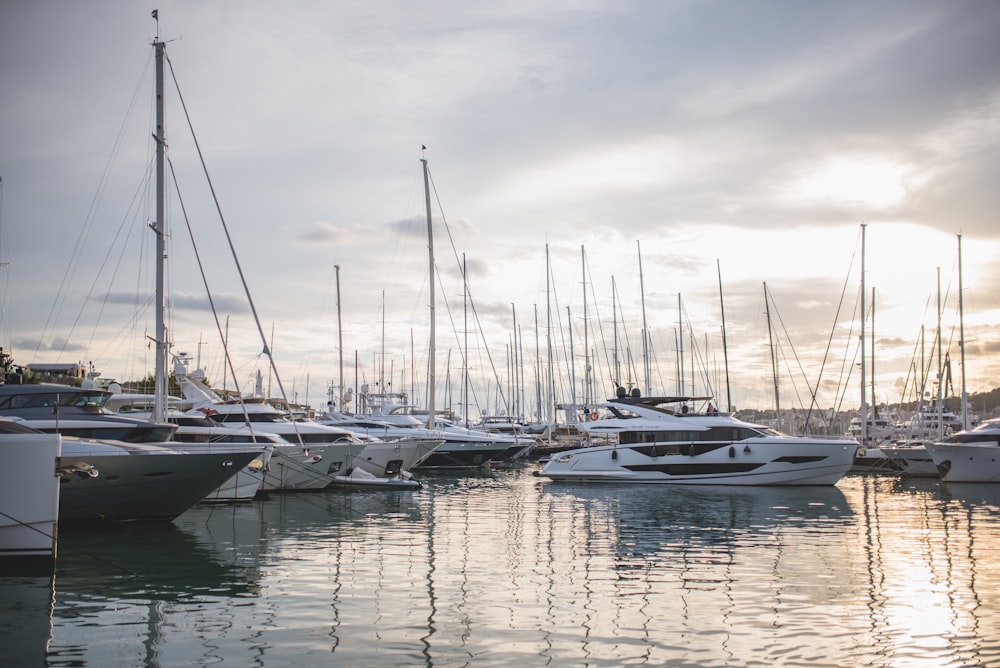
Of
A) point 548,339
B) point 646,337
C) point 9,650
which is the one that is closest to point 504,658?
point 9,650

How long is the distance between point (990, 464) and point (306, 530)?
32.8 meters

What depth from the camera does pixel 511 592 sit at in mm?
14602

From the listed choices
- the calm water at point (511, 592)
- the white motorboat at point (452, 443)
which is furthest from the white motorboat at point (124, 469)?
the white motorboat at point (452, 443)

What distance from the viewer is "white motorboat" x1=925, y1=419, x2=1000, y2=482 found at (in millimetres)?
41750

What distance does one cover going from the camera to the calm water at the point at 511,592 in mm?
10992

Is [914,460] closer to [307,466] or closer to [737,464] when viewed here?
[737,464]

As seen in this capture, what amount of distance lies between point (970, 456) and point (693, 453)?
1323 centimetres

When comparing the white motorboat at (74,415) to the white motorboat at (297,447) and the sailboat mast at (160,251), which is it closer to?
the sailboat mast at (160,251)

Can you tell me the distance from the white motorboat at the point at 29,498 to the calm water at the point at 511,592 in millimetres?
656

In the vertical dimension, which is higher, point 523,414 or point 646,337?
point 646,337

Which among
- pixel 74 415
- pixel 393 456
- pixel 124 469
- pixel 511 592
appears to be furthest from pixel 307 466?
pixel 511 592

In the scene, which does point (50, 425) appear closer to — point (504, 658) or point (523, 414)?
point (504, 658)

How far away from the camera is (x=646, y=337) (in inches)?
2726

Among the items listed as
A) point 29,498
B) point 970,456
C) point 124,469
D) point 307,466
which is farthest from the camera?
point 970,456
